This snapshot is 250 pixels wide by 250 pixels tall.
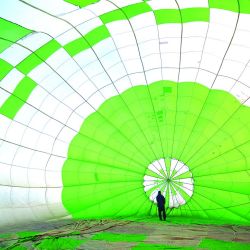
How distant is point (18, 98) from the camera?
8.17 metres

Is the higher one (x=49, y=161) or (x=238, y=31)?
(x=238, y=31)

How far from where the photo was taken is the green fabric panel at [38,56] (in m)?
7.25

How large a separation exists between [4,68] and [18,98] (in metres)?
0.95

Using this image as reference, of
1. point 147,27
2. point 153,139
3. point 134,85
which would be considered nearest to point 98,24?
point 147,27

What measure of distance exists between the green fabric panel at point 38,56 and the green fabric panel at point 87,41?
249mm

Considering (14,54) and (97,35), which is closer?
(14,54)

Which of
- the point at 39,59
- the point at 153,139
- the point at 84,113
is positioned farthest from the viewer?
the point at 153,139

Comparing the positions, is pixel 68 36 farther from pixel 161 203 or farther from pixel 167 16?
pixel 161 203

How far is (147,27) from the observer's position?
23.7ft

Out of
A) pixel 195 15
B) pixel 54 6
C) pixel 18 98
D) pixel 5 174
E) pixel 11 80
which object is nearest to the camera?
pixel 54 6

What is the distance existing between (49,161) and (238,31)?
528 cm

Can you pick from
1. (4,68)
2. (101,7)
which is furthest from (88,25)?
(4,68)

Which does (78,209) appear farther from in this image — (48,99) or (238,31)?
(238,31)

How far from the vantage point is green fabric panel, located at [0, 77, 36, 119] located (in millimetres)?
7930
